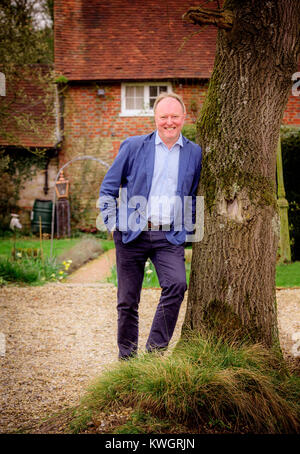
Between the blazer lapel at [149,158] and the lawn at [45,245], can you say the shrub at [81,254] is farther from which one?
the blazer lapel at [149,158]

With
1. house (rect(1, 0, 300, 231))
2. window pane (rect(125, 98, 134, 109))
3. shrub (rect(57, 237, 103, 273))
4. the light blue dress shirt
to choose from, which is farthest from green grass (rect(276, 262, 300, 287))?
window pane (rect(125, 98, 134, 109))

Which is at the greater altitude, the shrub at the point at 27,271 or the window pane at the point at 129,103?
the window pane at the point at 129,103

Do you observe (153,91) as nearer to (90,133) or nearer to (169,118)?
(90,133)

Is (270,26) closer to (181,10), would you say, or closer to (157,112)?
(157,112)

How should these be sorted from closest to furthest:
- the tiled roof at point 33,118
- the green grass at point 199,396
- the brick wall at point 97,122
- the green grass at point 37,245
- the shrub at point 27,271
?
the green grass at point 199,396
the shrub at point 27,271
the green grass at point 37,245
the tiled roof at point 33,118
the brick wall at point 97,122

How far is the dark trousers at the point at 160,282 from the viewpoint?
11.3ft

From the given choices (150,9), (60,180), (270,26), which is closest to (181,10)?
(150,9)

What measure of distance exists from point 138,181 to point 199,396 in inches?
65.0

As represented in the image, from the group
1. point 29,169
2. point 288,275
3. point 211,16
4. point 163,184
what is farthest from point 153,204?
point 29,169

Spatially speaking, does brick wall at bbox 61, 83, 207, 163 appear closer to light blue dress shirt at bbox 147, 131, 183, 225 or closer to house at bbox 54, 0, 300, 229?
house at bbox 54, 0, 300, 229

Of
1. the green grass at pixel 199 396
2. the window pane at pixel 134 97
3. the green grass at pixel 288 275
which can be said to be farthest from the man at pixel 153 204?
the window pane at pixel 134 97

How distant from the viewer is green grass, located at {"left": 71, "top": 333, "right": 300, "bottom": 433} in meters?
2.74

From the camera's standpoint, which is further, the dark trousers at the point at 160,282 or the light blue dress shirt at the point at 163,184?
the light blue dress shirt at the point at 163,184

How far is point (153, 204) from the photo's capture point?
3.61 m
